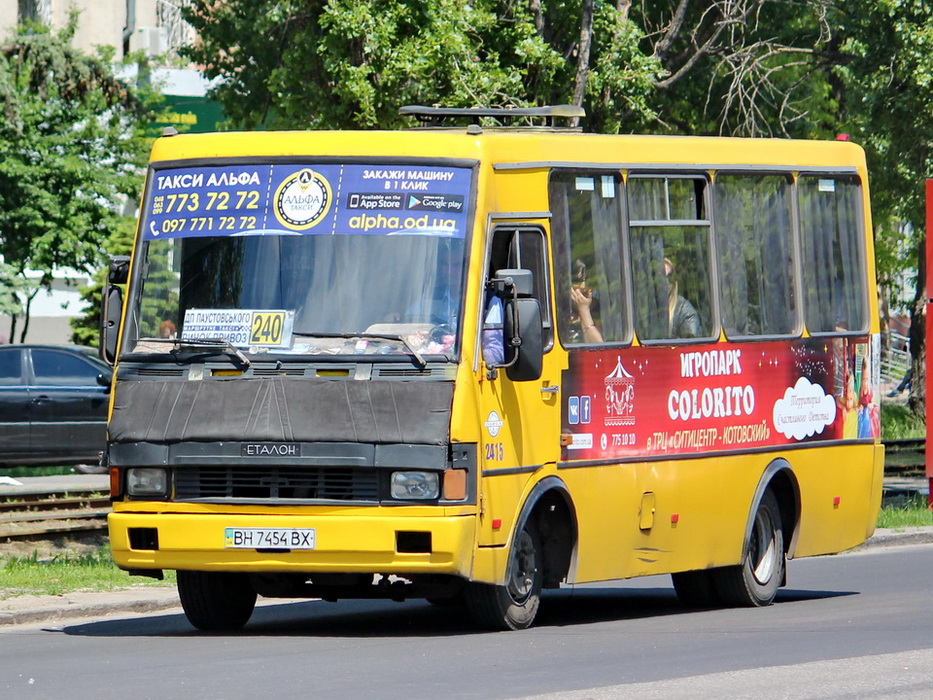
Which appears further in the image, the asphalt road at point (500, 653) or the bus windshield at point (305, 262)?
the bus windshield at point (305, 262)

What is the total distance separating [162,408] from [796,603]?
525cm

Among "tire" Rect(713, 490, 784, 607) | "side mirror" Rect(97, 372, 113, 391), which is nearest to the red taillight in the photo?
"tire" Rect(713, 490, 784, 607)

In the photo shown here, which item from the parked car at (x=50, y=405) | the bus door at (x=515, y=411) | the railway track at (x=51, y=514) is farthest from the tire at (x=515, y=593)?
the parked car at (x=50, y=405)

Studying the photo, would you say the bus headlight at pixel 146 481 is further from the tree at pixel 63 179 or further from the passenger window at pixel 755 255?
the tree at pixel 63 179

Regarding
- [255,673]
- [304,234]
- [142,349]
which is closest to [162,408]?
[142,349]

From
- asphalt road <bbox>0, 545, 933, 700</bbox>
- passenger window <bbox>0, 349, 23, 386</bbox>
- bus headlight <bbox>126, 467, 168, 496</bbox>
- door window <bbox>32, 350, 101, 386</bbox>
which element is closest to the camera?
asphalt road <bbox>0, 545, 933, 700</bbox>

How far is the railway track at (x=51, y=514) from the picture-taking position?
1894 cm

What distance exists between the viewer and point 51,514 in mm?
20109

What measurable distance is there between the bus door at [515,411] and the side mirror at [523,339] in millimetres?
96

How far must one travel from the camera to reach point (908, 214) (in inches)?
1086

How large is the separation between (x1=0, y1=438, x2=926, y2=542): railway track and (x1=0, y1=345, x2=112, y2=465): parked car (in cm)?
188

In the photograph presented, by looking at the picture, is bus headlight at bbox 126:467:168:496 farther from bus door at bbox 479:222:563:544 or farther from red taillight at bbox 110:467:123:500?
bus door at bbox 479:222:563:544

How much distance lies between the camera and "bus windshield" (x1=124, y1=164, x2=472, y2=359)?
35.0 feet

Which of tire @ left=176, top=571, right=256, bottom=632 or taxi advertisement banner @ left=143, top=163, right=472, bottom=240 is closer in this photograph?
taxi advertisement banner @ left=143, top=163, right=472, bottom=240
